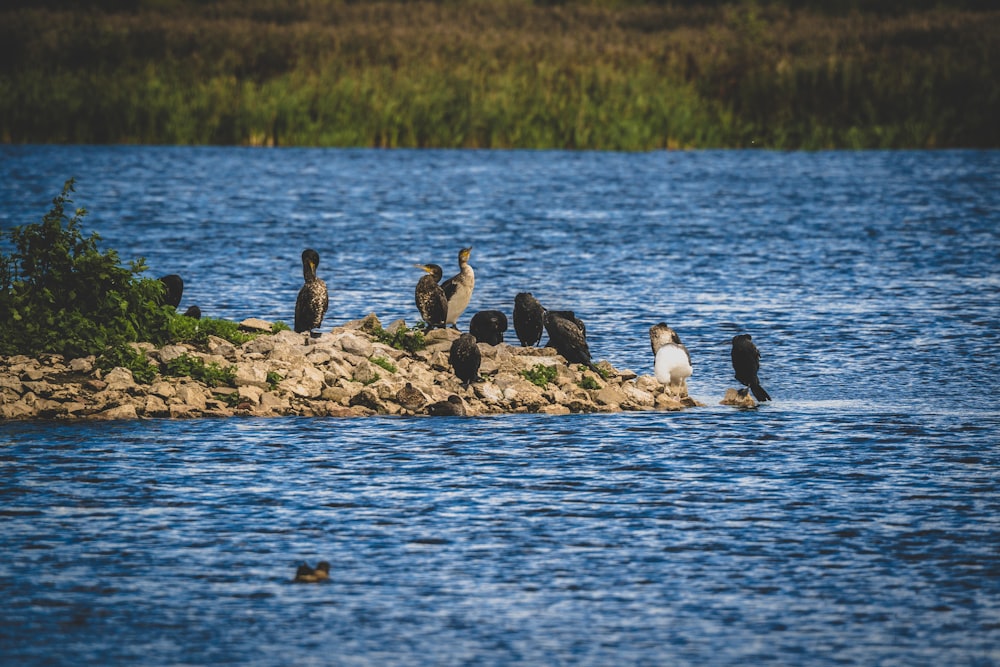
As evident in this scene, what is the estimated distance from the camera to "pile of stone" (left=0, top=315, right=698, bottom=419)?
624 inches

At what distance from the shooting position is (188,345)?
Answer: 16953 mm

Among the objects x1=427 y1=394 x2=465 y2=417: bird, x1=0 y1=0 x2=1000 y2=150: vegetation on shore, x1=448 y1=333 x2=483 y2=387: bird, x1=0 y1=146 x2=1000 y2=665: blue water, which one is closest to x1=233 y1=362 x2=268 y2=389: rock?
x1=0 y1=146 x2=1000 y2=665: blue water

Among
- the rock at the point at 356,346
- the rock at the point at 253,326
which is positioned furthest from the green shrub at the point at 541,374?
the rock at the point at 253,326

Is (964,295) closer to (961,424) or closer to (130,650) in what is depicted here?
(961,424)

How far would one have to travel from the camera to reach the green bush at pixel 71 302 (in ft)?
54.2

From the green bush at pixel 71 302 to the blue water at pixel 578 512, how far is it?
4.70 feet

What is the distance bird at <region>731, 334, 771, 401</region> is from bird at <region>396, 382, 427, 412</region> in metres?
3.36

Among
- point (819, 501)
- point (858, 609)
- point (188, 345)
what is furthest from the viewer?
point (188, 345)

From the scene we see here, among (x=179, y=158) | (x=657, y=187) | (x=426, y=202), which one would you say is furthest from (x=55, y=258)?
(x=179, y=158)

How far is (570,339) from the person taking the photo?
17.4 m

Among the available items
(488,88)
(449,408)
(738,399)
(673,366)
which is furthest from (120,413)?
(488,88)

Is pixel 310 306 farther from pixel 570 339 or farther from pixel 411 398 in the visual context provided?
pixel 570 339

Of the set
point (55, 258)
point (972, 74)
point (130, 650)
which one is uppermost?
point (972, 74)

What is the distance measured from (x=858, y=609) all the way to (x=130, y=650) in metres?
4.43
